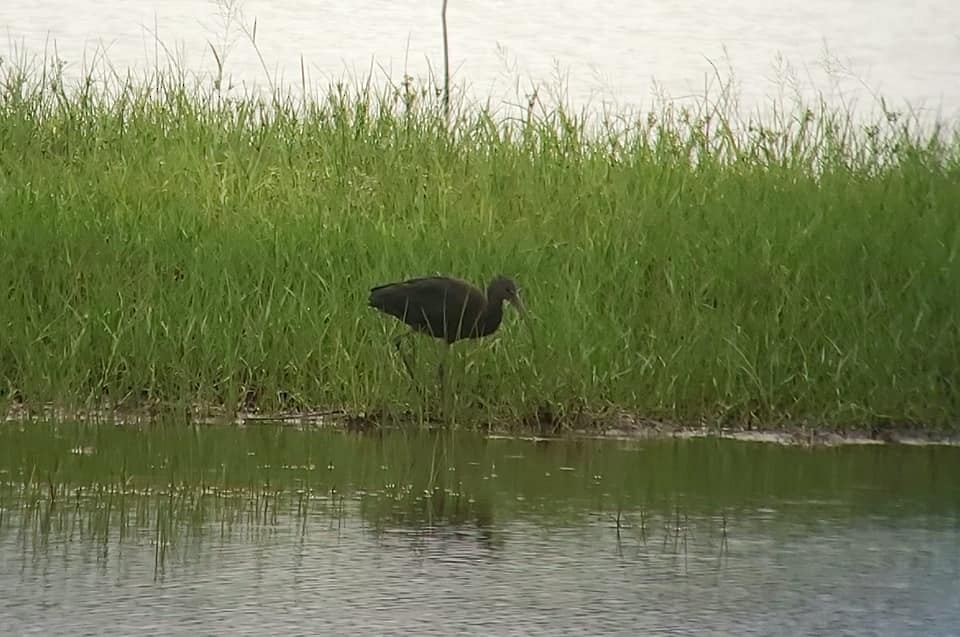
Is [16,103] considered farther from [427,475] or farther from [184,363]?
[427,475]

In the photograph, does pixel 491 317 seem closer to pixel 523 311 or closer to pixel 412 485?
pixel 523 311

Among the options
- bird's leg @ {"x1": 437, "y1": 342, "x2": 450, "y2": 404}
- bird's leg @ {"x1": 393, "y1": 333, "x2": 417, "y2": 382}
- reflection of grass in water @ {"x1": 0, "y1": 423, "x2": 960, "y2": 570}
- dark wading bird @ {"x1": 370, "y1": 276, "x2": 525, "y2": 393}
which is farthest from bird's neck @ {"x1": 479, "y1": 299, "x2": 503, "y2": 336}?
reflection of grass in water @ {"x1": 0, "y1": 423, "x2": 960, "y2": 570}

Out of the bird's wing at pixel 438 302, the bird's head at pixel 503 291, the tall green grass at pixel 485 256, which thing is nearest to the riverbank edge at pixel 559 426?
the tall green grass at pixel 485 256

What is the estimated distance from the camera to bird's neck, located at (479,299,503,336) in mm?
7051

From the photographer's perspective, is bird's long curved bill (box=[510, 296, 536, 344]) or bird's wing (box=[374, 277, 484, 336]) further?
bird's long curved bill (box=[510, 296, 536, 344])

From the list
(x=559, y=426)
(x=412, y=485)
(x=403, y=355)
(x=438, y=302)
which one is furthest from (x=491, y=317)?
(x=412, y=485)

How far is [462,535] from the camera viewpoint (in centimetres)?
506

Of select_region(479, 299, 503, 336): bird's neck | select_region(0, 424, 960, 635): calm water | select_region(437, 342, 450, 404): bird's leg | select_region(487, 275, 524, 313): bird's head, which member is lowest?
select_region(0, 424, 960, 635): calm water

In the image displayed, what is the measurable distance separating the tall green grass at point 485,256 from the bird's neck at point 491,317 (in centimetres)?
13

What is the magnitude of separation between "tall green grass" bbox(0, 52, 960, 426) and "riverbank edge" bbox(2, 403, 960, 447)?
1.9 inches

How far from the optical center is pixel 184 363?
7156mm

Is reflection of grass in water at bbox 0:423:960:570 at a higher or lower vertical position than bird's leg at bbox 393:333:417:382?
lower

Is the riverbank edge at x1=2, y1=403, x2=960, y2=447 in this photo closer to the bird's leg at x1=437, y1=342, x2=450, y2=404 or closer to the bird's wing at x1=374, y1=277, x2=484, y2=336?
the bird's leg at x1=437, y1=342, x2=450, y2=404

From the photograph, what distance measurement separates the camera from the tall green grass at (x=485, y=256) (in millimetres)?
7109
